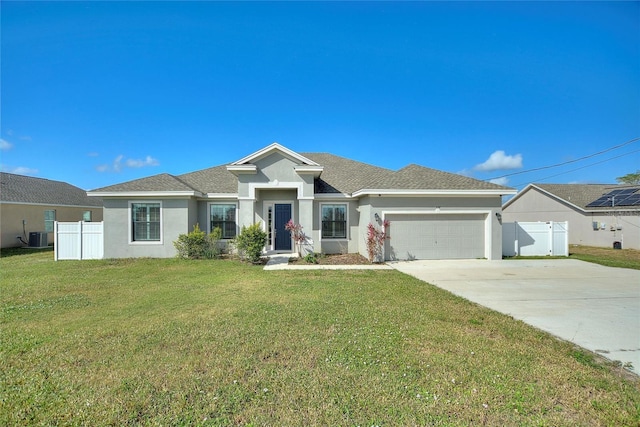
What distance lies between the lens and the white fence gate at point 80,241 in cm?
1305

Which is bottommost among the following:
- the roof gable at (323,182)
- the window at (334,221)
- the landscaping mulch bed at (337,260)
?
the landscaping mulch bed at (337,260)

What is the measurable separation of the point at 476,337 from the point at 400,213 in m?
8.58

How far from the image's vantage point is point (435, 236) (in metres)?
13.2

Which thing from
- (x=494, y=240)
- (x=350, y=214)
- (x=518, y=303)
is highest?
(x=350, y=214)

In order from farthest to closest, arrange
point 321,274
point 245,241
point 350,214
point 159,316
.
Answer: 1. point 350,214
2. point 245,241
3. point 321,274
4. point 159,316

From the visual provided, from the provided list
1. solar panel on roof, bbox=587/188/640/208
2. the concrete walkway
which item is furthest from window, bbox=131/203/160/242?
solar panel on roof, bbox=587/188/640/208

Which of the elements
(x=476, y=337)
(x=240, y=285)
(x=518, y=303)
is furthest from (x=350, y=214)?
(x=476, y=337)

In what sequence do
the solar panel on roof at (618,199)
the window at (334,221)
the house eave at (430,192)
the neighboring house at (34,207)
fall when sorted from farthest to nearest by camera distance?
the solar panel on roof at (618,199) < the neighboring house at (34,207) < the window at (334,221) < the house eave at (430,192)

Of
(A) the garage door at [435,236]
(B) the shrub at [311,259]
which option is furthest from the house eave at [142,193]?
(A) the garage door at [435,236]

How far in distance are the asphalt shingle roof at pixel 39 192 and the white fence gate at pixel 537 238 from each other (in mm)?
28232

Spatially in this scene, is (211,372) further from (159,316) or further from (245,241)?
(245,241)

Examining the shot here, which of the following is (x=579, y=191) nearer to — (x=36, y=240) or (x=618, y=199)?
(x=618, y=199)

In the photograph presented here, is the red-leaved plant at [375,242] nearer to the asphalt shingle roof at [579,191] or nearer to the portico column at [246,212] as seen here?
the portico column at [246,212]

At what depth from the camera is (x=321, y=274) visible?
32.5 ft
